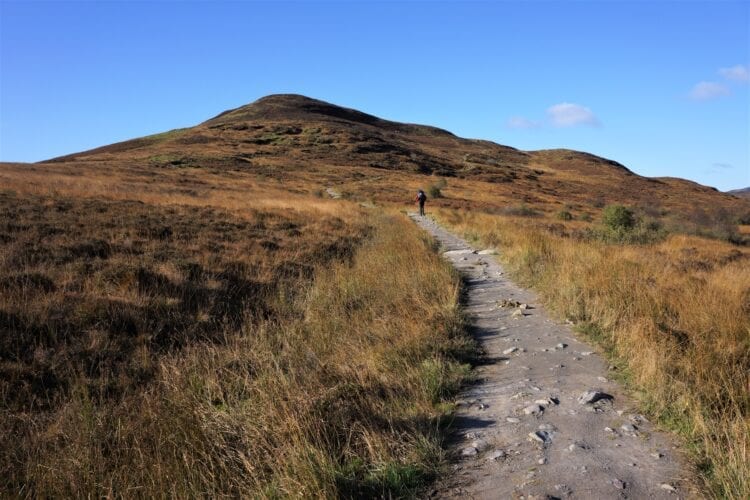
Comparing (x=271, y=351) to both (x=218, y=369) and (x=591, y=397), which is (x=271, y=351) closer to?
(x=218, y=369)

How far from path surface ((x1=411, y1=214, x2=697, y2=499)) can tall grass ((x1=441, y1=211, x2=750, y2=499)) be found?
22 cm

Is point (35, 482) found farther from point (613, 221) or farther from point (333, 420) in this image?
point (613, 221)

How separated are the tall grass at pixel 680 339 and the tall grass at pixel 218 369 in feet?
5.40

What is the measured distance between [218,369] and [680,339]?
4828mm

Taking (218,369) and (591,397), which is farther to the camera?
(218,369)

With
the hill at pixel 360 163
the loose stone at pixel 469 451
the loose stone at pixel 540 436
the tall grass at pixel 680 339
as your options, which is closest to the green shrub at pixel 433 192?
the hill at pixel 360 163

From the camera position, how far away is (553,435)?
11.7 feet

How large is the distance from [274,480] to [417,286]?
540cm

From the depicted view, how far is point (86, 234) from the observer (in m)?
12.8

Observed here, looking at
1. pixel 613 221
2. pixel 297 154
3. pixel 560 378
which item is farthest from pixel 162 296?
pixel 297 154

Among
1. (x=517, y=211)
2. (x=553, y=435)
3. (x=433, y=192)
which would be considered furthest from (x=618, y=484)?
(x=433, y=192)

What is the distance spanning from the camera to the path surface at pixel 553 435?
2963 mm

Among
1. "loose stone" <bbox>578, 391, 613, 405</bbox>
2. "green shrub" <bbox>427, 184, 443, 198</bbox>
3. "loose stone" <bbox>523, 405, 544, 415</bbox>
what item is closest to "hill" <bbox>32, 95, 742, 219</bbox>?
"green shrub" <bbox>427, 184, 443, 198</bbox>

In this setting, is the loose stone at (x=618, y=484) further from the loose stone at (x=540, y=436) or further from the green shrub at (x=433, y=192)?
the green shrub at (x=433, y=192)
